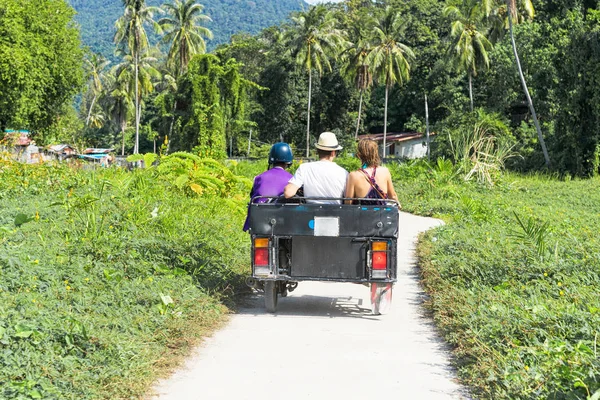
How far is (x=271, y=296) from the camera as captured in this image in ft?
28.3

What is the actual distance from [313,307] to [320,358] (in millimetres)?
2614

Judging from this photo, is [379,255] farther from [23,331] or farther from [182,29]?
[182,29]

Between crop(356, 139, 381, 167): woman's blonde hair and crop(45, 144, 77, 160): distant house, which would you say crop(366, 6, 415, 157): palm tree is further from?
crop(356, 139, 381, 167): woman's blonde hair

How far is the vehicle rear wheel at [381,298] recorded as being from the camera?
8.66 m

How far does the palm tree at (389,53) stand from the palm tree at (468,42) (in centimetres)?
850

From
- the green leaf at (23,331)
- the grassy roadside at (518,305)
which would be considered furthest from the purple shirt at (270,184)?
the green leaf at (23,331)

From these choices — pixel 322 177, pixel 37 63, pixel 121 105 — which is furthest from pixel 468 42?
pixel 322 177

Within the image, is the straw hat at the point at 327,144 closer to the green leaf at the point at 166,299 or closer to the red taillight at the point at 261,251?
the red taillight at the point at 261,251

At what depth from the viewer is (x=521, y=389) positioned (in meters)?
5.26

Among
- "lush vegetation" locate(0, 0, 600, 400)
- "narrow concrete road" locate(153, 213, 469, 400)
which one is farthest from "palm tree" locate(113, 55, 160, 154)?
"narrow concrete road" locate(153, 213, 469, 400)

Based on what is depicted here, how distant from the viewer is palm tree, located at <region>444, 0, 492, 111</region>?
55.1 metres

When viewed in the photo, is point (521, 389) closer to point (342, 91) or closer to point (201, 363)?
point (201, 363)

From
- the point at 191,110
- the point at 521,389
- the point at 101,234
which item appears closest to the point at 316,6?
the point at 191,110

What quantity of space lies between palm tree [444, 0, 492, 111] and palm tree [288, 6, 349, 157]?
14.9m
